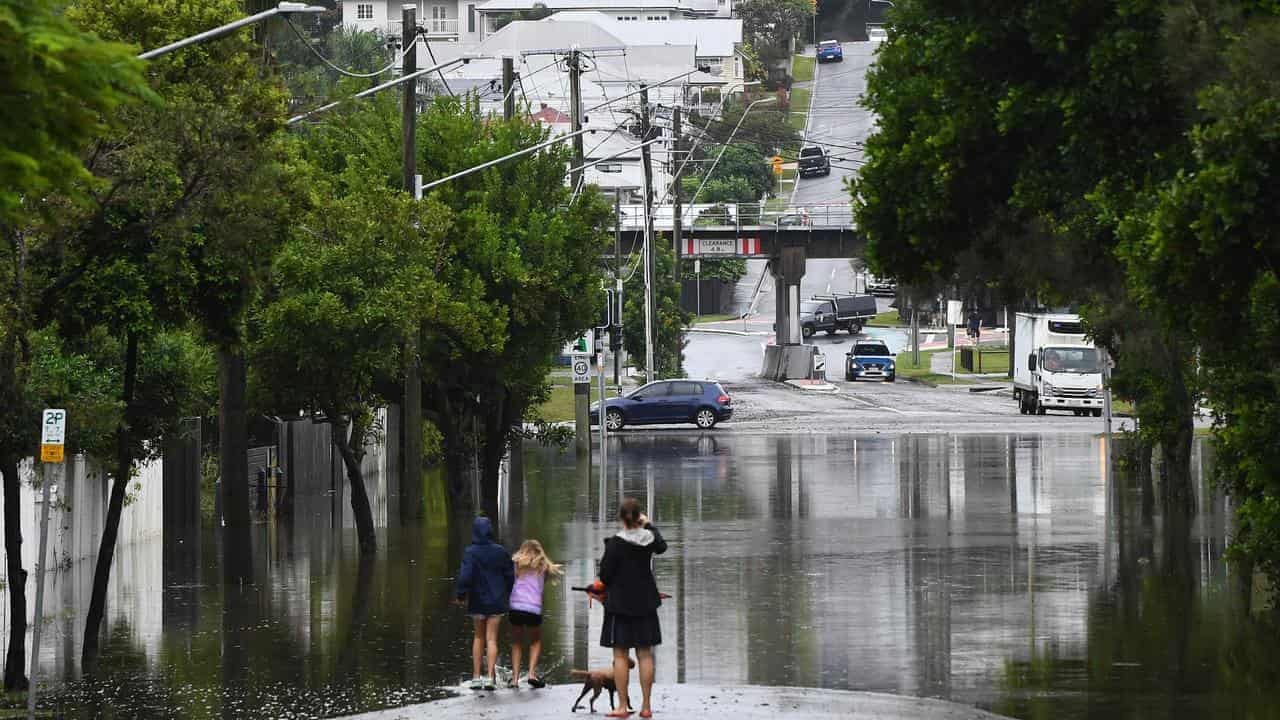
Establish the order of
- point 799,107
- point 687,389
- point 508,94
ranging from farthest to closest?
point 799,107, point 687,389, point 508,94

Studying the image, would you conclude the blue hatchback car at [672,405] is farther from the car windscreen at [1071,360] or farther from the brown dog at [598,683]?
the brown dog at [598,683]

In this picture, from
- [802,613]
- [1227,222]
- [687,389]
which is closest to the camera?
[1227,222]

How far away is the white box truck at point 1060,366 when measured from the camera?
2180 inches

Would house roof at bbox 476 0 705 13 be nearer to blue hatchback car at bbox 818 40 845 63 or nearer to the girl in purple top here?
blue hatchback car at bbox 818 40 845 63

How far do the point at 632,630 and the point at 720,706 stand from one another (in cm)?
92

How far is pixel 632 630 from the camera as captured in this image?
507 inches

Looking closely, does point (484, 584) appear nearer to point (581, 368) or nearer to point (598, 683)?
point (598, 683)

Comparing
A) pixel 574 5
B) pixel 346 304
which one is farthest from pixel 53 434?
pixel 574 5

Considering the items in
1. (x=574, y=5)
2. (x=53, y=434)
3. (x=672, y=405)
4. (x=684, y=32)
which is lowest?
(x=53, y=434)

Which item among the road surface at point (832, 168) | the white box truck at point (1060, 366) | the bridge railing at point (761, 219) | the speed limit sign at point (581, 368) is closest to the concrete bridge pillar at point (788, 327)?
the bridge railing at point (761, 219)

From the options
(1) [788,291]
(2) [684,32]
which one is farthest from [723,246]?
(2) [684,32]

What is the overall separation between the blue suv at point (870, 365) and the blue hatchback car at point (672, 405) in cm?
2144

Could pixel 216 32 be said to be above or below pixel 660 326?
below

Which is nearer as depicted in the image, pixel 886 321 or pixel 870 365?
pixel 870 365
